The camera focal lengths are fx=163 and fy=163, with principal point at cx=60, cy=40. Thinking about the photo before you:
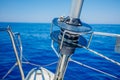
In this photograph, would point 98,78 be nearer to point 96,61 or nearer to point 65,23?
point 96,61

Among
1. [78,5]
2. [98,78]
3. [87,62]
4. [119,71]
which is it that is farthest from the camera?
[87,62]

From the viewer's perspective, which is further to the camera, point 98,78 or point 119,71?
point 119,71

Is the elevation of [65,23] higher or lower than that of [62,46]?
higher

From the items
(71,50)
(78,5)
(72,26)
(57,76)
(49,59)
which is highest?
(78,5)

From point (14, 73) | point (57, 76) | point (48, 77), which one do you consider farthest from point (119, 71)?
point (57, 76)

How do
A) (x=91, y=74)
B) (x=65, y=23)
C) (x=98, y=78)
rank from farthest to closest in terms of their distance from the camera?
1. (x=91, y=74)
2. (x=98, y=78)
3. (x=65, y=23)

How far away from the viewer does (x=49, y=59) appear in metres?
17.8

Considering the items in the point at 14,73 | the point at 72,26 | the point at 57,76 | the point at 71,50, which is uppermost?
the point at 72,26

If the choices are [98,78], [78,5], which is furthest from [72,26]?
[98,78]

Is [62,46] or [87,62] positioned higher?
[62,46]

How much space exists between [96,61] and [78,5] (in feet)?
54.1

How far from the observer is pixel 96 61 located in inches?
703

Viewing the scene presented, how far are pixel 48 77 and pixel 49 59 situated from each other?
13674mm

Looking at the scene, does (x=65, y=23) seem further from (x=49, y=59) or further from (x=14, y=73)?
(x=49, y=59)
